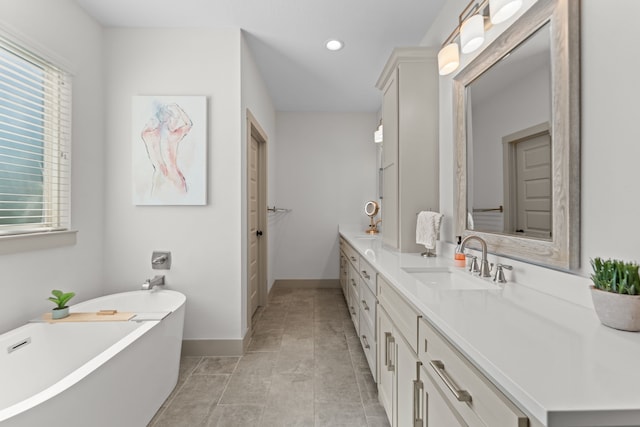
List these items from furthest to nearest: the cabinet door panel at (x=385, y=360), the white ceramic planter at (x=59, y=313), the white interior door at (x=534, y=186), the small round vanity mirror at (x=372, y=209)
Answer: the small round vanity mirror at (x=372, y=209) < the white ceramic planter at (x=59, y=313) < the cabinet door panel at (x=385, y=360) < the white interior door at (x=534, y=186)

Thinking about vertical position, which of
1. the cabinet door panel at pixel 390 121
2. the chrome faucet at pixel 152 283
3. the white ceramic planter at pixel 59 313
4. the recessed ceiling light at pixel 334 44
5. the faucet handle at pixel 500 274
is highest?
the recessed ceiling light at pixel 334 44

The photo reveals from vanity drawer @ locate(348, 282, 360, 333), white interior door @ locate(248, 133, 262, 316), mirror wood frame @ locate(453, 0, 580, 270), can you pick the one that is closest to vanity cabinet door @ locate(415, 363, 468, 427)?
mirror wood frame @ locate(453, 0, 580, 270)

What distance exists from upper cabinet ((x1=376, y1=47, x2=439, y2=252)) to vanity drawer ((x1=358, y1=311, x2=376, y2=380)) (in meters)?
0.62

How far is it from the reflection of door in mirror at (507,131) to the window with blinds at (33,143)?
2.57 m

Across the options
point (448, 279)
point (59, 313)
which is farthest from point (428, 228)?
point (59, 313)

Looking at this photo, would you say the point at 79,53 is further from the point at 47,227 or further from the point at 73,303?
the point at 73,303

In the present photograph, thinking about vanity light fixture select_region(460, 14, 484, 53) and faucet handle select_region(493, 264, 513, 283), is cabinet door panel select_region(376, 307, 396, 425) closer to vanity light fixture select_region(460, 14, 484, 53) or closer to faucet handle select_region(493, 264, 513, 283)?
faucet handle select_region(493, 264, 513, 283)

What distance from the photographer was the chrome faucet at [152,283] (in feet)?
7.32

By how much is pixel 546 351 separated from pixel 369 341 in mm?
1543

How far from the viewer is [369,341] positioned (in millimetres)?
2119

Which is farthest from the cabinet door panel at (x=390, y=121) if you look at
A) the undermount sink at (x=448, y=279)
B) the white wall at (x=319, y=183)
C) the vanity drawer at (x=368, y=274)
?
the white wall at (x=319, y=183)

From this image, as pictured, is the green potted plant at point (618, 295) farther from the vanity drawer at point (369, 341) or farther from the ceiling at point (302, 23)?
the ceiling at point (302, 23)

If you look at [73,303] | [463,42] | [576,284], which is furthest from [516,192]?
[73,303]

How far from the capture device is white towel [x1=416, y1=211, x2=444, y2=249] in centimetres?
201
